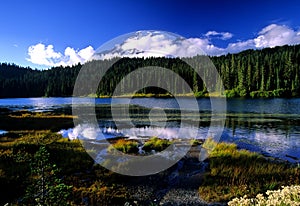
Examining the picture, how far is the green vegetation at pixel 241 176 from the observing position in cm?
1266

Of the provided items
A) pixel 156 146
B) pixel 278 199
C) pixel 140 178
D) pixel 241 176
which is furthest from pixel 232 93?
pixel 278 199

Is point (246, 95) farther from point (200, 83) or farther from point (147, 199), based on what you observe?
point (147, 199)

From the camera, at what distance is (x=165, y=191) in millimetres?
13336

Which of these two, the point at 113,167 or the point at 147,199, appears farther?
the point at 113,167

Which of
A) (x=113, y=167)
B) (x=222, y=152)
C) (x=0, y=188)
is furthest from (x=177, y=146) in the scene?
(x=0, y=188)

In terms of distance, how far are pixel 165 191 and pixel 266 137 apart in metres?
20.4

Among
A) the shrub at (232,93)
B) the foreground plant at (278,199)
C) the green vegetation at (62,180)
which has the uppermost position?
the shrub at (232,93)

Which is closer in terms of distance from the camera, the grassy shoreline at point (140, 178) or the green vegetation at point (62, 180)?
the green vegetation at point (62, 180)

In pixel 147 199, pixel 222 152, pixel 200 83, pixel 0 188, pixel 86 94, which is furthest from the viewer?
pixel 86 94

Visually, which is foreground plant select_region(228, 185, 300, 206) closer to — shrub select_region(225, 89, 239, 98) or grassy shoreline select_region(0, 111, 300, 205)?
grassy shoreline select_region(0, 111, 300, 205)

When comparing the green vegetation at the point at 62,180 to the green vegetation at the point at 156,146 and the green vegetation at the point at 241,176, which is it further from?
the green vegetation at the point at 156,146

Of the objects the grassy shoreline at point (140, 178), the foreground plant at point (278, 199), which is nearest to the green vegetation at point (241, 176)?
the grassy shoreline at point (140, 178)

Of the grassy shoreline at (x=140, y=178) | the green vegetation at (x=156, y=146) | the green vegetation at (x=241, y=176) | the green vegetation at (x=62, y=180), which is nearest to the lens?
the green vegetation at (x=62, y=180)

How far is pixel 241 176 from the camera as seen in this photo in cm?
1483
